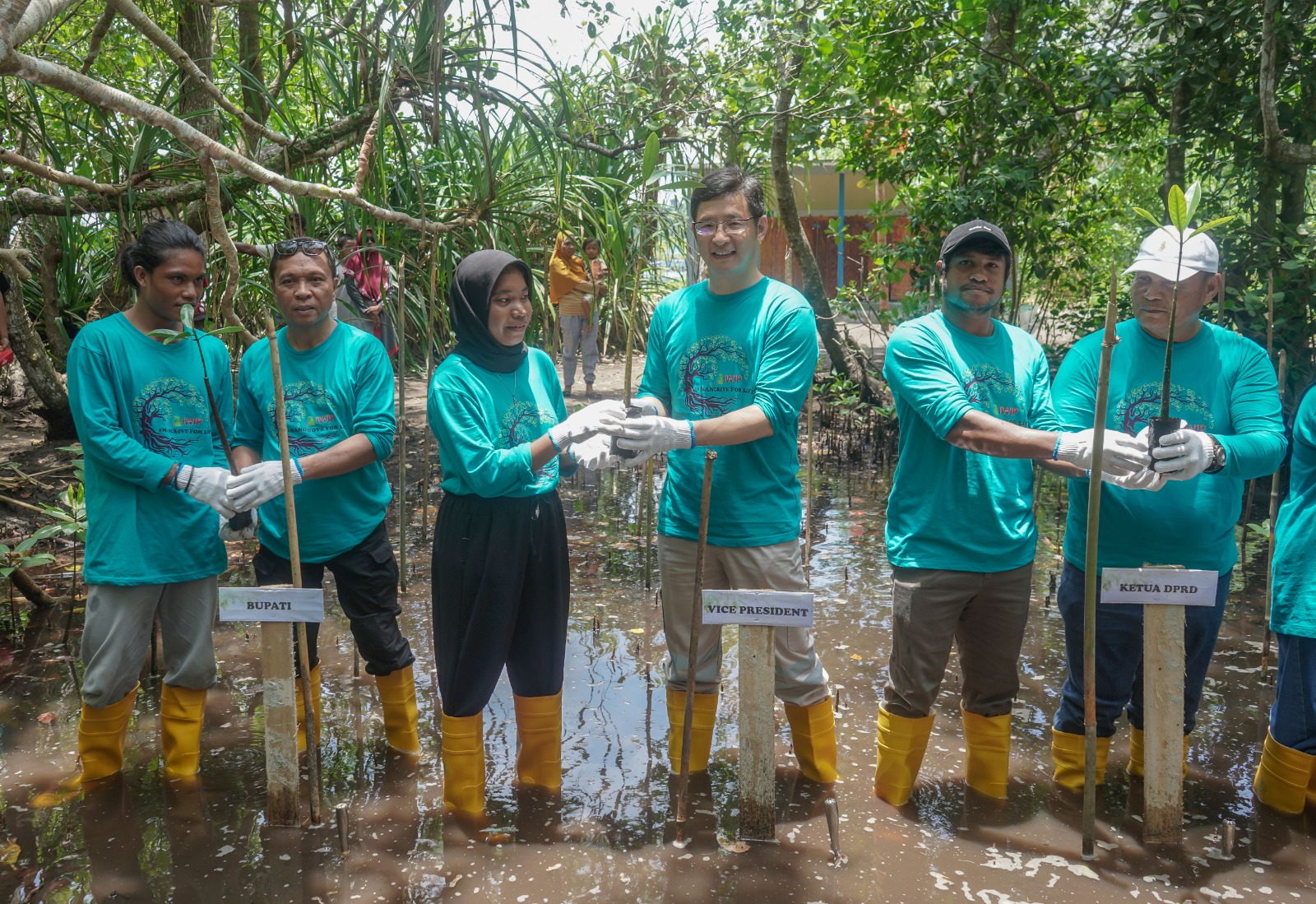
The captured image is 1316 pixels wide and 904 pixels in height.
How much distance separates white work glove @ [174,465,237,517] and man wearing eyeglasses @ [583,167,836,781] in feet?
3.55

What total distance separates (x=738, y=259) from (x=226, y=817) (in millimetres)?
2206

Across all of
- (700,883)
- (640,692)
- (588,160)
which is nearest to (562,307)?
(588,160)

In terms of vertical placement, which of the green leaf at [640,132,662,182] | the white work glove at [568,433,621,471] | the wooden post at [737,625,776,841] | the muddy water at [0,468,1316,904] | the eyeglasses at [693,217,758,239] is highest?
the green leaf at [640,132,662,182]

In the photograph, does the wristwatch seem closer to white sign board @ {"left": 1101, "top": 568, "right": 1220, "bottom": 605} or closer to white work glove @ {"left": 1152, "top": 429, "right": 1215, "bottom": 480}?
white work glove @ {"left": 1152, "top": 429, "right": 1215, "bottom": 480}

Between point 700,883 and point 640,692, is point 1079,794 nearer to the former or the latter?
point 700,883

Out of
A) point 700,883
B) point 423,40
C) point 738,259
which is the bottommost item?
point 700,883

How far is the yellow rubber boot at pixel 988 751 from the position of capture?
9.93 feet

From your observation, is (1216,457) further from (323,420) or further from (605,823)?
(323,420)

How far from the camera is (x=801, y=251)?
9219mm

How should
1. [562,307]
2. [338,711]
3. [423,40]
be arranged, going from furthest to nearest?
[562,307], [338,711], [423,40]

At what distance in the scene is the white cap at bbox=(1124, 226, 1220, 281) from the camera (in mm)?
2779

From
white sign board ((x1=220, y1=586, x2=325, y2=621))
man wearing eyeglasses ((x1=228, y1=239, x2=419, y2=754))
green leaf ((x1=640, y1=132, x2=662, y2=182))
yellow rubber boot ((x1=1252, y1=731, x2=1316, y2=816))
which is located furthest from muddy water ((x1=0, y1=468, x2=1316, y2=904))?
green leaf ((x1=640, y1=132, x2=662, y2=182))

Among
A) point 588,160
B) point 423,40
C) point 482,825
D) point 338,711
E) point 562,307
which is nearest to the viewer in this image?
point 482,825

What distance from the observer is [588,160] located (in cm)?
570
